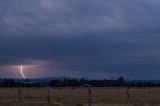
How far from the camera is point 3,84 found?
153750mm

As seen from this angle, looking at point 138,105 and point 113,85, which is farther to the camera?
point 113,85

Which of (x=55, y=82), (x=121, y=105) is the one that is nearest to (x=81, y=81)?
(x=55, y=82)

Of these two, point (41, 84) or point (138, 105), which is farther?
point (41, 84)

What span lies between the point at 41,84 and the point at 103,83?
22715 mm

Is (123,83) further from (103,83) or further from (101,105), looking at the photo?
(101,105)

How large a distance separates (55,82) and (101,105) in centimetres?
11532

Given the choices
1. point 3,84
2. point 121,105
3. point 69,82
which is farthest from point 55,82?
point 121,105

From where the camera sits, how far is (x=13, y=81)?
15425 centimetres

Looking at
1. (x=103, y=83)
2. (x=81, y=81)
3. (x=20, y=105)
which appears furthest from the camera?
(x=103, y=83)

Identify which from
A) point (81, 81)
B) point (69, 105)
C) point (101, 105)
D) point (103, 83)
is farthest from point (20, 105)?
point (103, 83)

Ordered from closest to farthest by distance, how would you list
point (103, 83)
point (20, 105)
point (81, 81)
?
1. point (20, 105)
2. point (81, 81)
3. point (103, 83)

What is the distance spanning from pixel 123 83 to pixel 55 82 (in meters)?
28.0

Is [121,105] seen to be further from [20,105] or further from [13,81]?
[13,81]

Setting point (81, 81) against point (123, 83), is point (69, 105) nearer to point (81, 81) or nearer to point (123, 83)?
point (81, 81)
